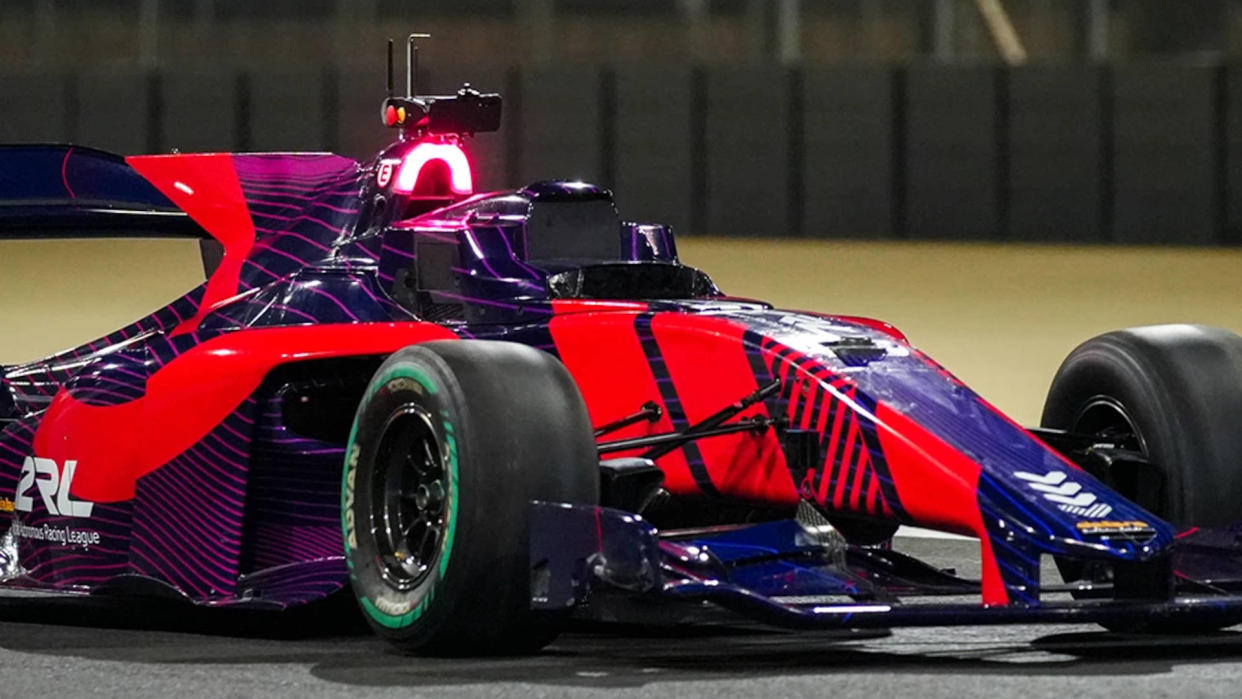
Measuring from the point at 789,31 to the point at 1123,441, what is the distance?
57.2 ft

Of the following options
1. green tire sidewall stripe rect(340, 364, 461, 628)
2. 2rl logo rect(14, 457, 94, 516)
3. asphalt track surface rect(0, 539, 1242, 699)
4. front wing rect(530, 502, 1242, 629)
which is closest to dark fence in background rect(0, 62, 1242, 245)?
asphalt track surface rect(0, 539, 1242, 699)

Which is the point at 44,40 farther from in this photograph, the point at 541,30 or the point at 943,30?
the point at 943,30

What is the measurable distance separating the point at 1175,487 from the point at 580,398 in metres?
2.04

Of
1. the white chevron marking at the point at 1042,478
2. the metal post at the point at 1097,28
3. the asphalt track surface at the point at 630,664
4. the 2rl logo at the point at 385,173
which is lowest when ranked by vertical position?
the asphalt track surface at the point at 630,664

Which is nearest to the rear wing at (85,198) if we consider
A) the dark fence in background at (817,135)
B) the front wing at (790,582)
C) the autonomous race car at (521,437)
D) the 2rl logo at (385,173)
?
the autonomous race car at (521,437)

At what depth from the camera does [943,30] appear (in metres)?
24.7

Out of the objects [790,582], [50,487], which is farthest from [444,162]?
[790,582]

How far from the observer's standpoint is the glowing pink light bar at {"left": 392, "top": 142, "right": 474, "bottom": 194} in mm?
8945

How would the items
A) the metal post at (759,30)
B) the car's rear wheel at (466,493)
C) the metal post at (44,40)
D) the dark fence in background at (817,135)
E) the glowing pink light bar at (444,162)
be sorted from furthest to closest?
the metal post at (44,40) → the metal post at (759,30) → the dark fence in background at (817,135) → the glowing pink light bar at (444,162) → the car's rear wheel at (466,493)

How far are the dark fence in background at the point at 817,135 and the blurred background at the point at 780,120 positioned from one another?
2 cm

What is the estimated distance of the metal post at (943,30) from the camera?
24.5 meters

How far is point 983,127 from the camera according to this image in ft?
77.8

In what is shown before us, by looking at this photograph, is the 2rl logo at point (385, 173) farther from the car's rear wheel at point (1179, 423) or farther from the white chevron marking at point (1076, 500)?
the white chevron marking at point (1076, 500)

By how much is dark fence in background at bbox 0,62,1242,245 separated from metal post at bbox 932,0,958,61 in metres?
0.39
